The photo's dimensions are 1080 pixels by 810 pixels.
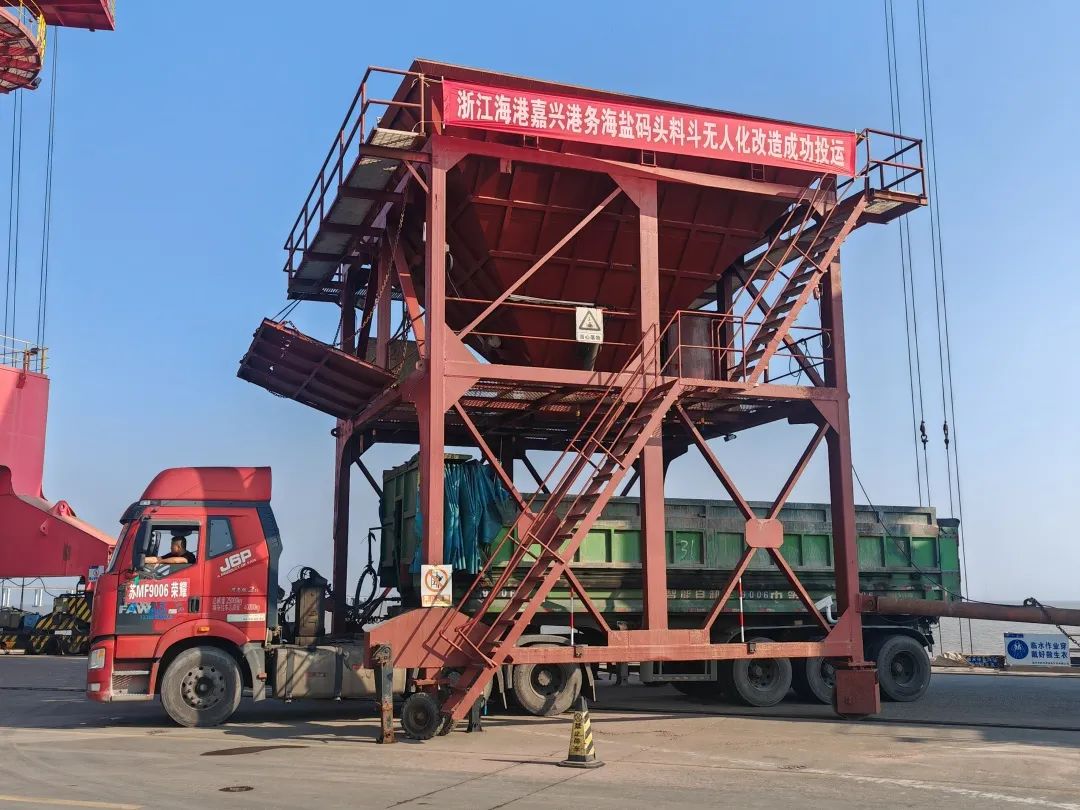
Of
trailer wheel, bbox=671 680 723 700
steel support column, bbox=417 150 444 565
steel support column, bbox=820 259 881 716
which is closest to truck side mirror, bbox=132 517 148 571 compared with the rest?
steel support column, bbox=417 150 444 565

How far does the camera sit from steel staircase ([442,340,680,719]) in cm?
1323

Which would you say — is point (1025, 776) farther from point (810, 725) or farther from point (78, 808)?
point (78, 808)

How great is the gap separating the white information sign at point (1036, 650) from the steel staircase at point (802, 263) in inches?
497

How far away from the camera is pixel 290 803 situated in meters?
8.87

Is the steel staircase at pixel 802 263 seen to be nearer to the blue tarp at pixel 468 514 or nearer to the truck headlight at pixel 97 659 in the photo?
the blue tarp at pixel 468 514

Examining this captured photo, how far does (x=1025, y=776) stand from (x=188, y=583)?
10.7 metres

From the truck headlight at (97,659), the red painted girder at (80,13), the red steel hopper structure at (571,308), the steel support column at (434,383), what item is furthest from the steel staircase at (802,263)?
the red painted girder at (80,13)

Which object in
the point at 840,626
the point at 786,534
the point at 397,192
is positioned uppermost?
the point at 397,192

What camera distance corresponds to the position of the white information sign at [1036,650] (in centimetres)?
2377

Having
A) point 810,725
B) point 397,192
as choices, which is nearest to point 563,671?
point 810,725

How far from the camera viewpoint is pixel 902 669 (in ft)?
58.6

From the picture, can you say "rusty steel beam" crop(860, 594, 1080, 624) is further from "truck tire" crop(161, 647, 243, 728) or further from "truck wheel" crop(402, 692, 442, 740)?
"truck tire" crop(161, 647, 243, 728)

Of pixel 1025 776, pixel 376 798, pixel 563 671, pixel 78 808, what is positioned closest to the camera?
pixel 78 808

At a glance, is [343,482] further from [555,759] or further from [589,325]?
[555,759]
